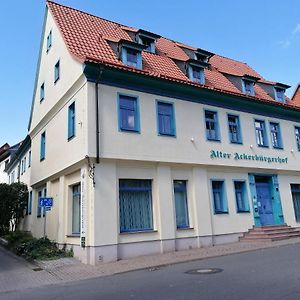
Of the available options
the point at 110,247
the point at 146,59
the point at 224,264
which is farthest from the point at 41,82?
the point at 224,264

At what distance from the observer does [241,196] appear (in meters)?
19.3

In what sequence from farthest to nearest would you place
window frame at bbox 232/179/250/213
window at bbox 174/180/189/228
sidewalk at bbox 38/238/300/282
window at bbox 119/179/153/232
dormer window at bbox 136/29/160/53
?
dormer window at bbox 136/29/160/53, window frame at bbox 232/179/250/213, window at bbox 174/180/189/228, window at bbox 119/179/153/232, sidewalk at bbox 38/238/300/282

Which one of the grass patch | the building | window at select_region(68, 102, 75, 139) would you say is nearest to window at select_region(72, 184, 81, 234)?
the building

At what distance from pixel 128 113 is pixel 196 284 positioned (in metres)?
8.79

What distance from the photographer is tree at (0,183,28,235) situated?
25016mm

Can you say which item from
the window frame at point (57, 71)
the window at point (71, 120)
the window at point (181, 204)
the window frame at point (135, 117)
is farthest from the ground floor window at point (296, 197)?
the window frame at point (57, 71)

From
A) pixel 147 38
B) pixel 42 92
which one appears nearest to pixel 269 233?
pixel 147 38

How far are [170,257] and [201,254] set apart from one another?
4.23 ft

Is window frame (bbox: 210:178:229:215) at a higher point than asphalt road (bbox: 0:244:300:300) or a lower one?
higher

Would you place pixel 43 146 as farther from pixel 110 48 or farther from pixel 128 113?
pixel 128 113

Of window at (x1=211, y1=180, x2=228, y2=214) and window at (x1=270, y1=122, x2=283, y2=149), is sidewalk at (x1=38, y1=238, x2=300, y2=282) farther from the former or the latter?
window at (x1=270, y1=122, x2=283, y2=149)

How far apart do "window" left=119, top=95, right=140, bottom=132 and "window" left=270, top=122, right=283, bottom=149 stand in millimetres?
9628

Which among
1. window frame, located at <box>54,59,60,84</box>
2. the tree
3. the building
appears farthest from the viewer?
the tree

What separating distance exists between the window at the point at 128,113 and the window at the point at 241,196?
6920mm
